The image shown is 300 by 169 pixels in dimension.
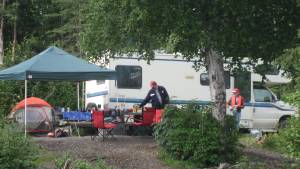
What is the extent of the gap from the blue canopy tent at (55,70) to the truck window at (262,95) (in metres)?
7.66

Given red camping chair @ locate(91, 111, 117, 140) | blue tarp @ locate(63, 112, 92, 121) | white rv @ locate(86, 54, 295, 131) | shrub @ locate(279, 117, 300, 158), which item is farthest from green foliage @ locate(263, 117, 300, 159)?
white rv @ locate(86, 54, 295, 131)

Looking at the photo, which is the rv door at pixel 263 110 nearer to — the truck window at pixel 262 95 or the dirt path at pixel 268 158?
the truck window at pixel 262 95

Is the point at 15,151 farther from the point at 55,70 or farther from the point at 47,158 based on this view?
the point at 55,70

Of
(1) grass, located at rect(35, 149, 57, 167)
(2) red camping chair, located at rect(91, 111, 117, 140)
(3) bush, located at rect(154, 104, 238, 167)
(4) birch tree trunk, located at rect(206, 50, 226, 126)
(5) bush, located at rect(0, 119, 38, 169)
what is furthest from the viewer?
(2) red camping chair, located at rect(91, 111, 117, 140)

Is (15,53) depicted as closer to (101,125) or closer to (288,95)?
(101,125)

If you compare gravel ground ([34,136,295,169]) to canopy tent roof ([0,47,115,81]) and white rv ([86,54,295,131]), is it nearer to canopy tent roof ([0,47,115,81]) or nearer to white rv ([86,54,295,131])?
canopy tent roof ([0,47,115,81])

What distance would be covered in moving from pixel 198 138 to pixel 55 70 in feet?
19.8

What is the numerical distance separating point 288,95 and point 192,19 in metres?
3.62

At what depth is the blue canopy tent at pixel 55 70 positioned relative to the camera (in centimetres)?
1819

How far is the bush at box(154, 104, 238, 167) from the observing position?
13.8 meters

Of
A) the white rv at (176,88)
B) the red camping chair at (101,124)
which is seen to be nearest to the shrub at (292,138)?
the red camping chair at (101,124)

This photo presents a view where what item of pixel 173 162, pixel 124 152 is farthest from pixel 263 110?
pixel 173 162

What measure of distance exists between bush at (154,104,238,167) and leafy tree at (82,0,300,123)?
1.65 feet

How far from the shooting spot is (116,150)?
50.1ft
